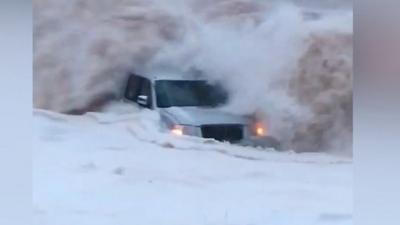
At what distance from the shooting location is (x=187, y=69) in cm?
159

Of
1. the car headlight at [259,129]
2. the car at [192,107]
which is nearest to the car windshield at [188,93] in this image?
the car at [192,107]

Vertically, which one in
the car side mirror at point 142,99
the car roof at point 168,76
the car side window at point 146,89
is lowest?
the car side mirror at point 142,99

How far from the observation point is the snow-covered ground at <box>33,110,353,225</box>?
1.54 m

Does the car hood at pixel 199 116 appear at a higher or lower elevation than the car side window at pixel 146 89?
lower

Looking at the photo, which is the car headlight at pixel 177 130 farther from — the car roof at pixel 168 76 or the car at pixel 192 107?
the car roof at pixel 168 76

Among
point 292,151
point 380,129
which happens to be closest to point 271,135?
point 292,151

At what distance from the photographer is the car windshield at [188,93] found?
1585mm

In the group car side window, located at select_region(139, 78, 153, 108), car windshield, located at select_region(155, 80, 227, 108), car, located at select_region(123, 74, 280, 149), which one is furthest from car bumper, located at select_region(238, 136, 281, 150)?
car side window, located at select_region(139, 78, 153, 108)

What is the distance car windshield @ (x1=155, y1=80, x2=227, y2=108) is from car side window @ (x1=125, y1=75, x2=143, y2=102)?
0.16 ft

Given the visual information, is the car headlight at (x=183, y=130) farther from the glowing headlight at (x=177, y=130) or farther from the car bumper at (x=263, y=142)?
the car bumper at (x=263, y=142)

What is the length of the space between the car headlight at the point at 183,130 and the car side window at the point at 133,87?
0.41 ft

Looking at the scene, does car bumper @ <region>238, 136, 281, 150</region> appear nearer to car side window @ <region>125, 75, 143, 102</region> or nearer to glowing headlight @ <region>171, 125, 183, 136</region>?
glowing headlight @ <region>171, 125, 183, 136</region>

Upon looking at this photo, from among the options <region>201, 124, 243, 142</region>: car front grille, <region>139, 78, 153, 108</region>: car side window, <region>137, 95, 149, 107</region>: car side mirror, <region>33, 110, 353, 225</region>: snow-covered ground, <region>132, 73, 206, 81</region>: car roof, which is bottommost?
<region>33, 110, 353, 225</region>: snow-covered ground

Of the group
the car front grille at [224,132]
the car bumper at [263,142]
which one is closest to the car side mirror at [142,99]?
the car front grille at [224,132]
